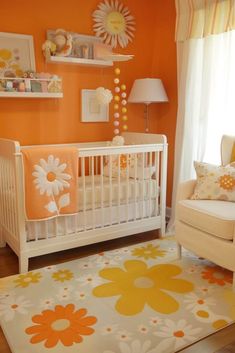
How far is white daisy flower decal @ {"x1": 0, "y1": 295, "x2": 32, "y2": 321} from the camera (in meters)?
1.87

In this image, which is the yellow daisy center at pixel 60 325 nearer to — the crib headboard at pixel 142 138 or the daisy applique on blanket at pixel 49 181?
the daisy applique on blanket at pixel 49 181

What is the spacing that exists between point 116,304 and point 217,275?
0.81 m

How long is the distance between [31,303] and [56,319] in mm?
241

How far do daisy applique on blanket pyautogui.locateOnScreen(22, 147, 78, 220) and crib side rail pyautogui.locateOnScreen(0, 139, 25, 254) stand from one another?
5cm

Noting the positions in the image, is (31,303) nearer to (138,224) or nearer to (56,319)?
(56,319)

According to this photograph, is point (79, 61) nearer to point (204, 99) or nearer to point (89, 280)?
point (204, 99)

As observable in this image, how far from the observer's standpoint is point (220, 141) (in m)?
2.93

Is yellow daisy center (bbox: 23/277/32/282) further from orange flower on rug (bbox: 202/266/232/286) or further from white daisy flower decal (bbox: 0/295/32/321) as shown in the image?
orange flower on rug (bbox: 202/266/232/286)

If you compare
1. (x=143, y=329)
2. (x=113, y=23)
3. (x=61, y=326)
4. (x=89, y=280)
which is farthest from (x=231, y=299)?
(x=113, y=23)

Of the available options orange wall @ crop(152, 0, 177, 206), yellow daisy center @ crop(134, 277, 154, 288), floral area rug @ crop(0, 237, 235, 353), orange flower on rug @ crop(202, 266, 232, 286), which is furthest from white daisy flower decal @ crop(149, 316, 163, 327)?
orange wall @ crop(152, 0, 177, 206)

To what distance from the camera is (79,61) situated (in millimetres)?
3000

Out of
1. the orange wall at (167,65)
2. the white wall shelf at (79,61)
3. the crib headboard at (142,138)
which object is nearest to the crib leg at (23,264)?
the crib headboard at (142,138)

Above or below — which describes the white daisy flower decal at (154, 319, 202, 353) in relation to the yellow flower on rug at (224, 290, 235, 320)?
below

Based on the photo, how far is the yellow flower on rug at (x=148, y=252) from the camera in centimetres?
264
